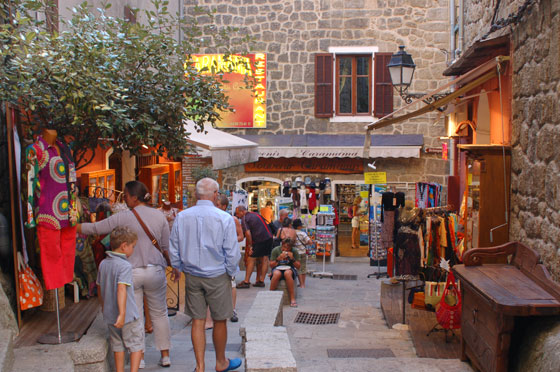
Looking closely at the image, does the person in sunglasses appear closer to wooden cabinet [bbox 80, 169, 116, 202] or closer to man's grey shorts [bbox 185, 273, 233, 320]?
wooden cabinet [bbox 80, 169, 116, 202]

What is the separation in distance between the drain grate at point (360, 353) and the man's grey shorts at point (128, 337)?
8.14 ft

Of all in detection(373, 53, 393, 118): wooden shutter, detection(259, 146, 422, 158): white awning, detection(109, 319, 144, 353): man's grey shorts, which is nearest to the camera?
detection(109, 319, 144, 353): man's grey shorts

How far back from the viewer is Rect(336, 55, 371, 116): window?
55.4ft

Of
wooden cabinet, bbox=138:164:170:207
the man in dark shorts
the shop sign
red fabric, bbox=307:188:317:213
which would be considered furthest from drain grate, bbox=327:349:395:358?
the shop sign

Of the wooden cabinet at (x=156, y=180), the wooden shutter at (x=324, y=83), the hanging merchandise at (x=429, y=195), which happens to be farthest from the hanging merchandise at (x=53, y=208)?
the wooden shutter at (x=324, y=83)

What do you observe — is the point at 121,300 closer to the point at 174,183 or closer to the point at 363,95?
the point at 174,183

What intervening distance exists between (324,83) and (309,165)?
2243 millimetres

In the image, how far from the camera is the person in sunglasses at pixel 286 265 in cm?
1012

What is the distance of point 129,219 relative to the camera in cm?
537

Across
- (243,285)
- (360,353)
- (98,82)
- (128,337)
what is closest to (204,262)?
(128,337)

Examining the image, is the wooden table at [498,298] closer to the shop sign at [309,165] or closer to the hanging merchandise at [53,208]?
the hanging merchandise at [53,208]

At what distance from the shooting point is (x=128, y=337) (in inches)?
193

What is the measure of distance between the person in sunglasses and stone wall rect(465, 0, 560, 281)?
4.33 m

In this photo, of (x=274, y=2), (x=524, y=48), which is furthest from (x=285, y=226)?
(x=274, y=2)
